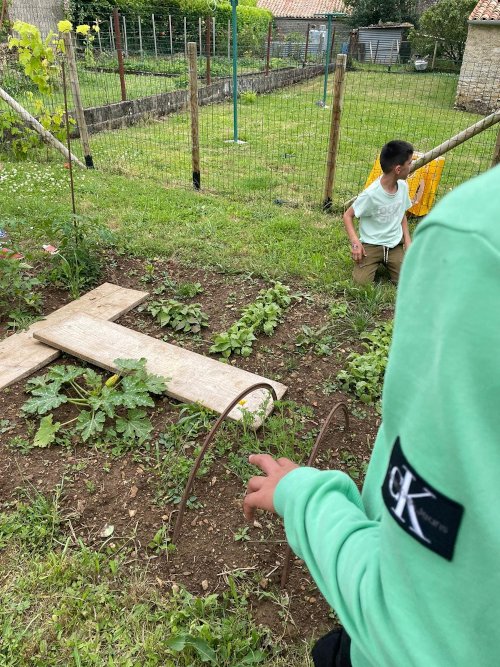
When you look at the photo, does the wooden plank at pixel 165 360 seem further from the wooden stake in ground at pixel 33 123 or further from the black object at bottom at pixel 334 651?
the wooden stake in ground at pixel 33 123

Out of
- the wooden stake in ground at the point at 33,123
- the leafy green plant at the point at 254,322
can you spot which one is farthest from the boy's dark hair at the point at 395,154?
the wooden stake in ground at the point at 33,123

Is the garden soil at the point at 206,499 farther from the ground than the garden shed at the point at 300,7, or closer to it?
closer to it

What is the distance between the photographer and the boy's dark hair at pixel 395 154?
4.21 m

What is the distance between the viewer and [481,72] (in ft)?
55.4

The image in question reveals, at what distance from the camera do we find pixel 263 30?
26.5 m

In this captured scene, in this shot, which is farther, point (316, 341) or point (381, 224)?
point (381, 224)

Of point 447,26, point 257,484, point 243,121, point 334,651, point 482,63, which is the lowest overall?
point 243,121

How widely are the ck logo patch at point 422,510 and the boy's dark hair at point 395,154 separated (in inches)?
163

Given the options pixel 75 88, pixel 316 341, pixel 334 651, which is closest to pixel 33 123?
pixel 75 88

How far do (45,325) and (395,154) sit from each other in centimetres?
309

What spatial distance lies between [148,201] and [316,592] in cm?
523

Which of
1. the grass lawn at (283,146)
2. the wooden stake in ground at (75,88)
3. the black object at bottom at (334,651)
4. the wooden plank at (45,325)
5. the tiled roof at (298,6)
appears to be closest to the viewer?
the black object at bottom at (334,651)

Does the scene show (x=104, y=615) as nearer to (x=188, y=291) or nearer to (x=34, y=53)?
(x=188, y=291)

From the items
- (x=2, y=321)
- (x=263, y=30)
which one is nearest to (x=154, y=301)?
(x=2, y=321)
